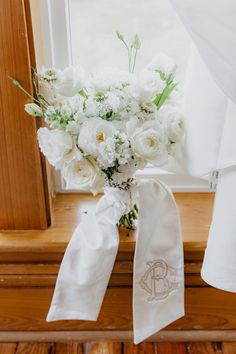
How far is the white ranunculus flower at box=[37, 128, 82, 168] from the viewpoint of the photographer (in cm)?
98

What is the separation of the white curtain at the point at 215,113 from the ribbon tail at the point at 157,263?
128 mm

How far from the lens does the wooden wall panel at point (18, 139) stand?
101 cm

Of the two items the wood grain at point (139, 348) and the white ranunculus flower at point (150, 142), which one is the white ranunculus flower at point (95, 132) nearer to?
the white ranunculus flower at point (150, 142)

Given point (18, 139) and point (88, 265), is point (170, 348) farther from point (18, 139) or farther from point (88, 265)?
point (18, 139)

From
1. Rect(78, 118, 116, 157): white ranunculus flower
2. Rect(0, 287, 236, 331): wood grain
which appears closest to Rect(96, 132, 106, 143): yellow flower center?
Rect(78, 118, 116, 157): white ranunculus flower

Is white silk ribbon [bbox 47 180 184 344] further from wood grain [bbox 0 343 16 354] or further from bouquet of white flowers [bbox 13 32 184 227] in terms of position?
wood grain [bbox 0 343 16 354]

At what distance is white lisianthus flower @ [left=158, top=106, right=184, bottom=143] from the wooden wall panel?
0.34 m

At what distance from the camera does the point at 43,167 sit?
117 centimetres

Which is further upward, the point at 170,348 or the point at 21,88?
the point at 21,88

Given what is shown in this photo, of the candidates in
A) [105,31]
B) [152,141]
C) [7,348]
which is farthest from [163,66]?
[7,348]

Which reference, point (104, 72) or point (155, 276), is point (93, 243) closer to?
point (155, 276)

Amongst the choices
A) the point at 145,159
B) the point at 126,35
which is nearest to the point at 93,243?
the point at 145,159

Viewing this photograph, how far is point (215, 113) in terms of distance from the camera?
96 cm

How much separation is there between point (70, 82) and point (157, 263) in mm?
526
